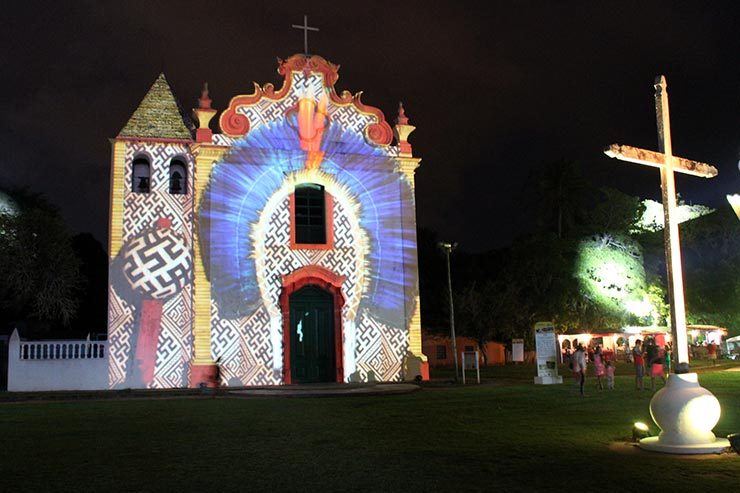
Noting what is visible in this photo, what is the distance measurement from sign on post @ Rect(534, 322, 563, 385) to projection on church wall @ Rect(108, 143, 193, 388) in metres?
11.2

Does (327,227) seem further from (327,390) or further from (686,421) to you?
(686,421)

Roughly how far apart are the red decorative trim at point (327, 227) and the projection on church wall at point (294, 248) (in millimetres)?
75

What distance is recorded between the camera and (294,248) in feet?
81.1

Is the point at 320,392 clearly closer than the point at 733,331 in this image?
Yes

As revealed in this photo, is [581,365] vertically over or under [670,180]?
under

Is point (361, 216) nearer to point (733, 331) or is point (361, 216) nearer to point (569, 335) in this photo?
point (569, 335)

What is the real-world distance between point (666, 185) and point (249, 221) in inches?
628

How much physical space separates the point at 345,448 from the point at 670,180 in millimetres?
6067

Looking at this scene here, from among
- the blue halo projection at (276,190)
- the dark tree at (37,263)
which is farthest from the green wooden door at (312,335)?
the dark tree at (37,263)

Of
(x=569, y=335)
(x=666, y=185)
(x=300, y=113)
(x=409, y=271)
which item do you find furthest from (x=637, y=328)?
(x=666, y=185)

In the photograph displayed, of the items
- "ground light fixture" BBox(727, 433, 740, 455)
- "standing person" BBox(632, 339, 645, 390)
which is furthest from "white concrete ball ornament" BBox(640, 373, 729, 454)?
"standing person" BBox(632, 339, 645, 390)

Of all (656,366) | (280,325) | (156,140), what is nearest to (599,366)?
(656,366)

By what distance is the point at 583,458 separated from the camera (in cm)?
900

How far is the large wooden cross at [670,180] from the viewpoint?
10.3 metres
